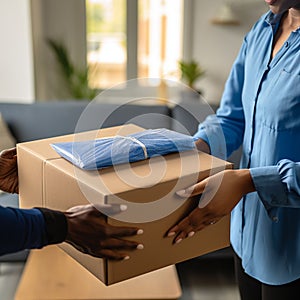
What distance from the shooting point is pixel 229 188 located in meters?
1.05

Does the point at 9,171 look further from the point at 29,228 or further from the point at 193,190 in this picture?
the point at 193,190

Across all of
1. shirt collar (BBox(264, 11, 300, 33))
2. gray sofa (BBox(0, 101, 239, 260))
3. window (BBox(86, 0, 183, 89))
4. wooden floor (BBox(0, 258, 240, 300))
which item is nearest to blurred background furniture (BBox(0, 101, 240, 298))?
gray sofa (BBox(0, 101, 239, 260))

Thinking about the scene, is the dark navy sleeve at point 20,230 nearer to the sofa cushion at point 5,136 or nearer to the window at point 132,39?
the sofa cushion at point 5,136

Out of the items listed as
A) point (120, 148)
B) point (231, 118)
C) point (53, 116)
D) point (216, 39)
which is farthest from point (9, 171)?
point (216, 39)

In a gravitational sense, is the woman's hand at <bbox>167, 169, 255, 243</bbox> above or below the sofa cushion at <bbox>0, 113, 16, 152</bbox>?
above

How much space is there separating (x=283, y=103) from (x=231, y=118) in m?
0.27

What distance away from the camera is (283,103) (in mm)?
1104

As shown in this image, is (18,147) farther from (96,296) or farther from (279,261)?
(96,296)

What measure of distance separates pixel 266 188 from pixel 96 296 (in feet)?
3.46

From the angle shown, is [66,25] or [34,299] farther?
[66,25]

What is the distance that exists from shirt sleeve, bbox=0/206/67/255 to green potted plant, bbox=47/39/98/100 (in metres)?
2.86

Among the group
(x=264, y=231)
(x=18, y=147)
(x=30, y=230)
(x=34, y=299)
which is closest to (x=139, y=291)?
(x=34, y=299)

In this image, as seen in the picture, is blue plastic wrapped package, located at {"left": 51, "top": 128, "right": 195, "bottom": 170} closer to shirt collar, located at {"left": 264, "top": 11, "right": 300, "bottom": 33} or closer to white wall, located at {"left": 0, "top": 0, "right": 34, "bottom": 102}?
shirt collar, located at {"left": 264, "top": 11, "right": 300, "bottom": 33}

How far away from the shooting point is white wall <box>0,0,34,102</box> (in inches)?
130
